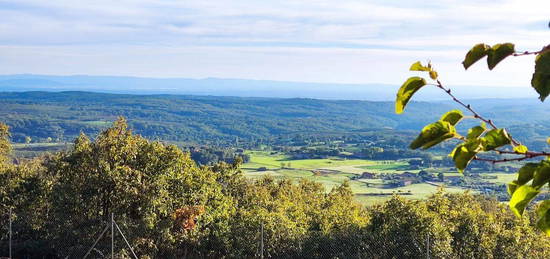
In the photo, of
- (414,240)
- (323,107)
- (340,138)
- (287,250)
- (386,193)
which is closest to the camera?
(414,240)

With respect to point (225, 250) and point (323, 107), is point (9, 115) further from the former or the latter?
point (225, 250)

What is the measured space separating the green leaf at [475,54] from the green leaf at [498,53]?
1 cm

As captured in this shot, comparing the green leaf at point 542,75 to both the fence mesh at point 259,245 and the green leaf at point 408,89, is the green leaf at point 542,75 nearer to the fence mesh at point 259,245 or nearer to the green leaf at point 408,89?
the green leaf at point 408,89

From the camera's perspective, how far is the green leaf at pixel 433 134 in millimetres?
1021

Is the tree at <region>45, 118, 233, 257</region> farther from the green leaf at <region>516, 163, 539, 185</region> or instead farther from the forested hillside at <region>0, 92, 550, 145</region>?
the forested hillside at <region>0, 92, 550, 145</region>

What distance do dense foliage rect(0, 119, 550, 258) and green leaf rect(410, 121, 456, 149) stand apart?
9380 millimetres

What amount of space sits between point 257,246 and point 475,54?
32.3ft

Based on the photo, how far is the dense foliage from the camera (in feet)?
34.8

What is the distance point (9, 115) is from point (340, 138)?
2559 inches

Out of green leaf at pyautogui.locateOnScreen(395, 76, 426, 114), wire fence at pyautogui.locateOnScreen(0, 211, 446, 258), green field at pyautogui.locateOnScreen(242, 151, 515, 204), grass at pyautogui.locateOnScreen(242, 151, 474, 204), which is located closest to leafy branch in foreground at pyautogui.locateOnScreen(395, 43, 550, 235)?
green leaf at pyautogui.locateOnScreen(395, 76, 426, 114)

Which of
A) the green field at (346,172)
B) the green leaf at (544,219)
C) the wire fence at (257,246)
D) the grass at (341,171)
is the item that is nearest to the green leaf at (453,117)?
the green leaf at (544,219)

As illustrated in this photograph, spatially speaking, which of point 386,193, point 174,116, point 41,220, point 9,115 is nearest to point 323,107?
point 174,116

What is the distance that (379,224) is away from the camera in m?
11.4

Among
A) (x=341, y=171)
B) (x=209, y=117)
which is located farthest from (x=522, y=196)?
(x=209, y=117)
